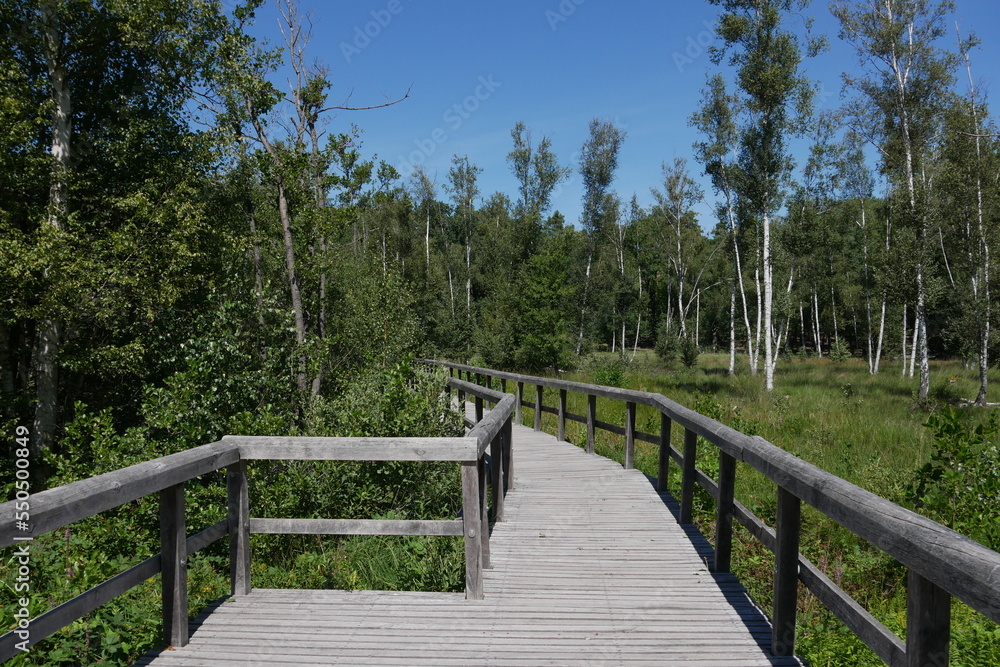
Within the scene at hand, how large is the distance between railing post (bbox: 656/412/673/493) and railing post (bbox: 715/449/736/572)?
5.62 ft

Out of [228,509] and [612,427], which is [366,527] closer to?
[228,509]

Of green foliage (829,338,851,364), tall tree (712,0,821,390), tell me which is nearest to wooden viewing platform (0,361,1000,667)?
tall tree (712,0,821,390)

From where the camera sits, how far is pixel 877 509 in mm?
2297

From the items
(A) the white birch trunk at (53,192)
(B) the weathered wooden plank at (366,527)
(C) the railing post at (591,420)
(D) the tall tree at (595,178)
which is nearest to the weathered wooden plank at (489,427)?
(B) the weathered wooden plank at (366,527)

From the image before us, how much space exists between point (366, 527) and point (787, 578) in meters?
2.35

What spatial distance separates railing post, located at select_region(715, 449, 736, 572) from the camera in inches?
162

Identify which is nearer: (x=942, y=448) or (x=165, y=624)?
(x=165, y=624)

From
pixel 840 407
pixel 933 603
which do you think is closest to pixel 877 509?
pixel 933 603

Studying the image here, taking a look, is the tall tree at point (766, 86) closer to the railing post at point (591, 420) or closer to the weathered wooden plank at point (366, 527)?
the railing post at point (591, 420)

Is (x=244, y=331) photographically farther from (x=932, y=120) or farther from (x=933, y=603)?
(x=932, y=120)

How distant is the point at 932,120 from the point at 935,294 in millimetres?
5937

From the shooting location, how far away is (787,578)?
10.0ft

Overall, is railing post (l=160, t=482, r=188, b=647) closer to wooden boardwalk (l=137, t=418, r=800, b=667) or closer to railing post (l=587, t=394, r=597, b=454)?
Result: wooden boardwalk (l=137, t=418, r=800, b=667)

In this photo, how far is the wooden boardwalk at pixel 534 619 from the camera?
9.87 feet
